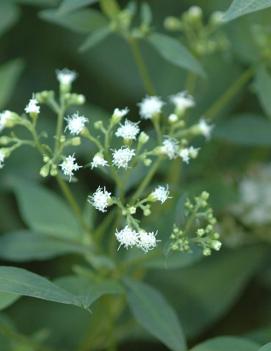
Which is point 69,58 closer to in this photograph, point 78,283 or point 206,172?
point 206,172

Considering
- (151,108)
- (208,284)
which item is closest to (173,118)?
(151,108)

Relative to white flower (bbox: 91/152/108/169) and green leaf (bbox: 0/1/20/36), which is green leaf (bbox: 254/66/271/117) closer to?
white flower (bbox: 91/152/108/169)

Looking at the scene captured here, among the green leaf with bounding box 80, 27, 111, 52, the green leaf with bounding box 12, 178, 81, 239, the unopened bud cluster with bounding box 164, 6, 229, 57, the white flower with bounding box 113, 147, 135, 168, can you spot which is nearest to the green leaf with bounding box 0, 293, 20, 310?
the white flower with bounding box 113, 147, 135, 168

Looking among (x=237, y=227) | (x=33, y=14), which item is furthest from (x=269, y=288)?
(x=33, y=14)

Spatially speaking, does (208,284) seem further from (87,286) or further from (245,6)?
(245,6)

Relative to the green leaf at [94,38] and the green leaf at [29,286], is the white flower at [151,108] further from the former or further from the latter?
the green leaf at [29,286]

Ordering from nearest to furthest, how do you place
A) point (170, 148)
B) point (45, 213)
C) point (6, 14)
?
point (170, 148)
point (45, 213)
point (6, 14)

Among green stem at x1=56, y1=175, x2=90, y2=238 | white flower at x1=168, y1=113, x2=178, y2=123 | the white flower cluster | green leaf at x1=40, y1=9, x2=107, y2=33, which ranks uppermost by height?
green leaf at x1=40, y1=9, x2=107, y2=33

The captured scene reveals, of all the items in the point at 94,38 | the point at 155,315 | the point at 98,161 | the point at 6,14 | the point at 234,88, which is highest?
the point at 6,14
